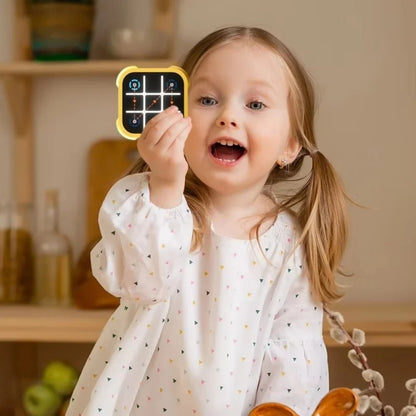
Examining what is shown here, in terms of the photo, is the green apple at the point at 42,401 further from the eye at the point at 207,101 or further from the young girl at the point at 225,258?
the eye at the point at 207,101

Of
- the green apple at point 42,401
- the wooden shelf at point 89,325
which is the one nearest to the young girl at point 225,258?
the wooden shelf at point 89,325

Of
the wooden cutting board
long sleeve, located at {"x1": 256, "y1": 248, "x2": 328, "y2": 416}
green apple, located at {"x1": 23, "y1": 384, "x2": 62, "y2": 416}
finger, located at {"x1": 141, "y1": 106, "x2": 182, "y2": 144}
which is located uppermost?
finger, located at {"x1": 141, "y1": 106, "x2": 182, "y2": 144}

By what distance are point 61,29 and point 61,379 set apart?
0.74m

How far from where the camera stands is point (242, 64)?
3.28ft

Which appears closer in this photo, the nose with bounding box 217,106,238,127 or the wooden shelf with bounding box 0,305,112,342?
the nose with bounding box 217,106,238,127

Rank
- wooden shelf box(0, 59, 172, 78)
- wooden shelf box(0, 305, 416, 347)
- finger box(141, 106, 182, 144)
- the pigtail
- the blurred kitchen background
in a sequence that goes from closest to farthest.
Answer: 1. finger box(141, 106, 182, 144)
2. the pigtail
3. wooden shelf box(0, 305, 416, 347)
4. wooden shelf box(0, 59, 172, 78)
5. the blurred kitchen background

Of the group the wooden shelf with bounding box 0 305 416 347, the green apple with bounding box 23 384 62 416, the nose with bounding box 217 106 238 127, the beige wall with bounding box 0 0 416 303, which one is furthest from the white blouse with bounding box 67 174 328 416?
the beige wall with bounding box 0 0 416 303

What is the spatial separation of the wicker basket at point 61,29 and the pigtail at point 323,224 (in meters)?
0.96

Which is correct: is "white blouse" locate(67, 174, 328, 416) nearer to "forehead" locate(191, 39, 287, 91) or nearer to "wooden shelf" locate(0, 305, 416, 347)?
"forehead" locate(191, 39, 287, 91)

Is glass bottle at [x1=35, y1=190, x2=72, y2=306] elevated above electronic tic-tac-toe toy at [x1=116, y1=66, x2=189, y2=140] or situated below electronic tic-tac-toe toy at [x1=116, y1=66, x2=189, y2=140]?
below

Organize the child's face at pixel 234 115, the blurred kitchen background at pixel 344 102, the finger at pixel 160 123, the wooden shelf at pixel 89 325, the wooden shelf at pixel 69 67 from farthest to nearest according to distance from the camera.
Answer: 1. the blurred kitchen background at pixel 344 102
2. the wooden shelf at pixel 69 67
3. the wooden shelf at pixel 89 325
4. the child's face at pixel 234 115
5. the finger at pixel 160 123

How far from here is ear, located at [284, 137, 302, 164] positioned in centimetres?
108

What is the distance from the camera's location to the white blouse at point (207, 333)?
3.20 feet

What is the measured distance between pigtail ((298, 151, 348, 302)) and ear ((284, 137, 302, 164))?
25 millimetres
